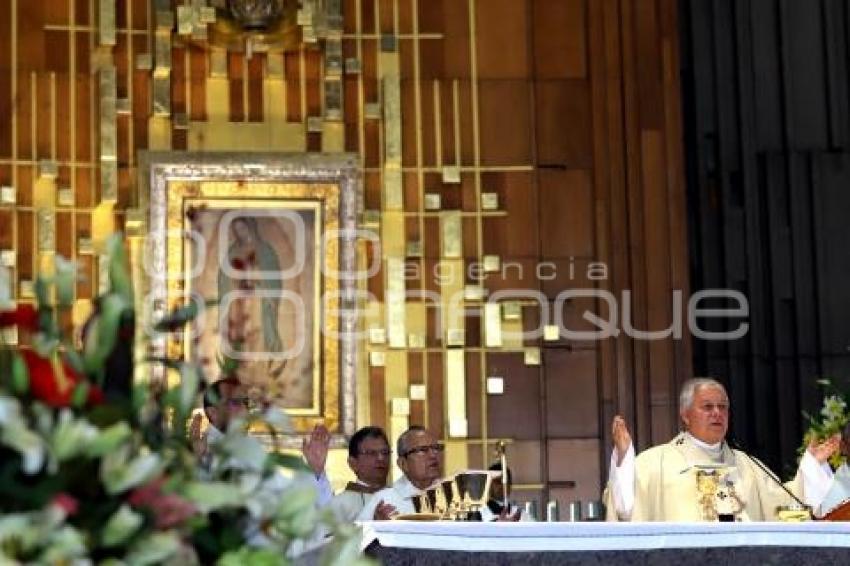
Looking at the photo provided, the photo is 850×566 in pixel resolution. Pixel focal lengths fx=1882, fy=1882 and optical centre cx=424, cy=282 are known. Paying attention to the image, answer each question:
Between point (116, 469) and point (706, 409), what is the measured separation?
18.9ft

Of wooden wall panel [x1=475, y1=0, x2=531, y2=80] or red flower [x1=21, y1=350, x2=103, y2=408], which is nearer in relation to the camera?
red flower [x1=21, y1=350, x2=103, y2=408]

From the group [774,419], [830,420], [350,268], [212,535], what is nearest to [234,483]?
[212,535]

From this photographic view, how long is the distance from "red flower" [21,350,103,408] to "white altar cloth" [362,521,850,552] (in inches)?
117

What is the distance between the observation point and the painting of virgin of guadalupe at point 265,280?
10312 mm

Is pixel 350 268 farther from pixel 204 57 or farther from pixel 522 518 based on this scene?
pixel 522 518

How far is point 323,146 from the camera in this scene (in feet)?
34.6

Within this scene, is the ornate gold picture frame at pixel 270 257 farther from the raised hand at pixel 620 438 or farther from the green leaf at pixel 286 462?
the green leaf at pixel 286 462

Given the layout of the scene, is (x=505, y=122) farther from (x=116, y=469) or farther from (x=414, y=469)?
(x=116, y=469)

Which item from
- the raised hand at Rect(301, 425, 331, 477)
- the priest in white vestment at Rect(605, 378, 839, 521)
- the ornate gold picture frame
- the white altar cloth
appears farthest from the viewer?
the ornate gold picture frame

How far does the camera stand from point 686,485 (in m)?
7.32

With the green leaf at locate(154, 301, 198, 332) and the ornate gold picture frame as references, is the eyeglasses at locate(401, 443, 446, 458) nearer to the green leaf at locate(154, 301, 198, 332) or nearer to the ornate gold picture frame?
the ornate gold picture frame

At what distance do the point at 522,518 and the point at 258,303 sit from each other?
3827mm

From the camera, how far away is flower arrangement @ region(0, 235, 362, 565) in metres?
2.12

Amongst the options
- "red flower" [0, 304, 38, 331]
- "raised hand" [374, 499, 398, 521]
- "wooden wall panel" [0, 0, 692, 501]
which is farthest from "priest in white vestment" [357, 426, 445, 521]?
"red flower" [0, 304, 38, 331]
